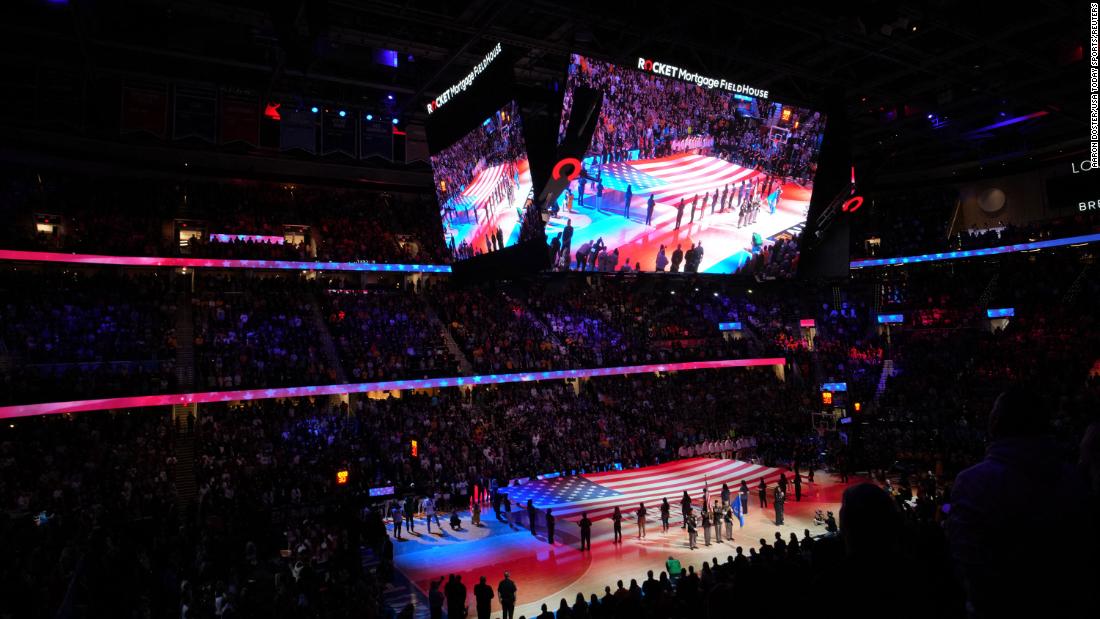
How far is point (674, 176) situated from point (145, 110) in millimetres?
22009

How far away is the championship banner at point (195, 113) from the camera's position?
29.5 meters

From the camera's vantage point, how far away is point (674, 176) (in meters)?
24.0

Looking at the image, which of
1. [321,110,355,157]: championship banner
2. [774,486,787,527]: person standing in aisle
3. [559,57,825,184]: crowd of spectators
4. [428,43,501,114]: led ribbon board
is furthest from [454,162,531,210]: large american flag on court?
[774,486,787,527]: person standing in aisle

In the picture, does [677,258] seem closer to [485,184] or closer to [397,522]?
[485,184]

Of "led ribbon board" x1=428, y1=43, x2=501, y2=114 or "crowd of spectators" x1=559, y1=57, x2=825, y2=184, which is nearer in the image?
"led ribbon board" x1=428, y1=43, x2=501, y2=114

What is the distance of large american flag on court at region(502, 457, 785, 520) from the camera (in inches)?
933

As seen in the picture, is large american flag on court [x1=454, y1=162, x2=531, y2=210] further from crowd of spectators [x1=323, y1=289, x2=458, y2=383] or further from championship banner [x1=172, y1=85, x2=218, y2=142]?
championship banner [x1=172, y1=85, x2=218, y2=142]

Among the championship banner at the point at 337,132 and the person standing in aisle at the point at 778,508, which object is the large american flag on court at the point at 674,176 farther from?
the championship banner at the point at 337,132

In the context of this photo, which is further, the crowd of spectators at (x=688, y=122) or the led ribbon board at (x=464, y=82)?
the crowd of spectators at (x=688, y=122)

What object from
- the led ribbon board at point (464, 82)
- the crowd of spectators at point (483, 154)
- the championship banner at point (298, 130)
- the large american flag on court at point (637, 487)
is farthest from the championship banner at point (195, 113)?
the large american flag on court at point (637, 487)

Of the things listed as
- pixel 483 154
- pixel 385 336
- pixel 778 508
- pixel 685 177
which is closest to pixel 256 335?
pixel 385 336

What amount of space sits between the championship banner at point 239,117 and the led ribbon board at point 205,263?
545 centimetres

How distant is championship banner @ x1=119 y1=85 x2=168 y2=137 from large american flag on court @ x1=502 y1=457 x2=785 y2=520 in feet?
68.9

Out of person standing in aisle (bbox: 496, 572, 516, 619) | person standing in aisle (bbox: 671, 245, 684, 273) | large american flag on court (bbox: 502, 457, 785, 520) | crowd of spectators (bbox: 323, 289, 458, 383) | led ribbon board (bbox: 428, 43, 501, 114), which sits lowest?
large american flag on court (bbox: 502, 457, 785, 520)
